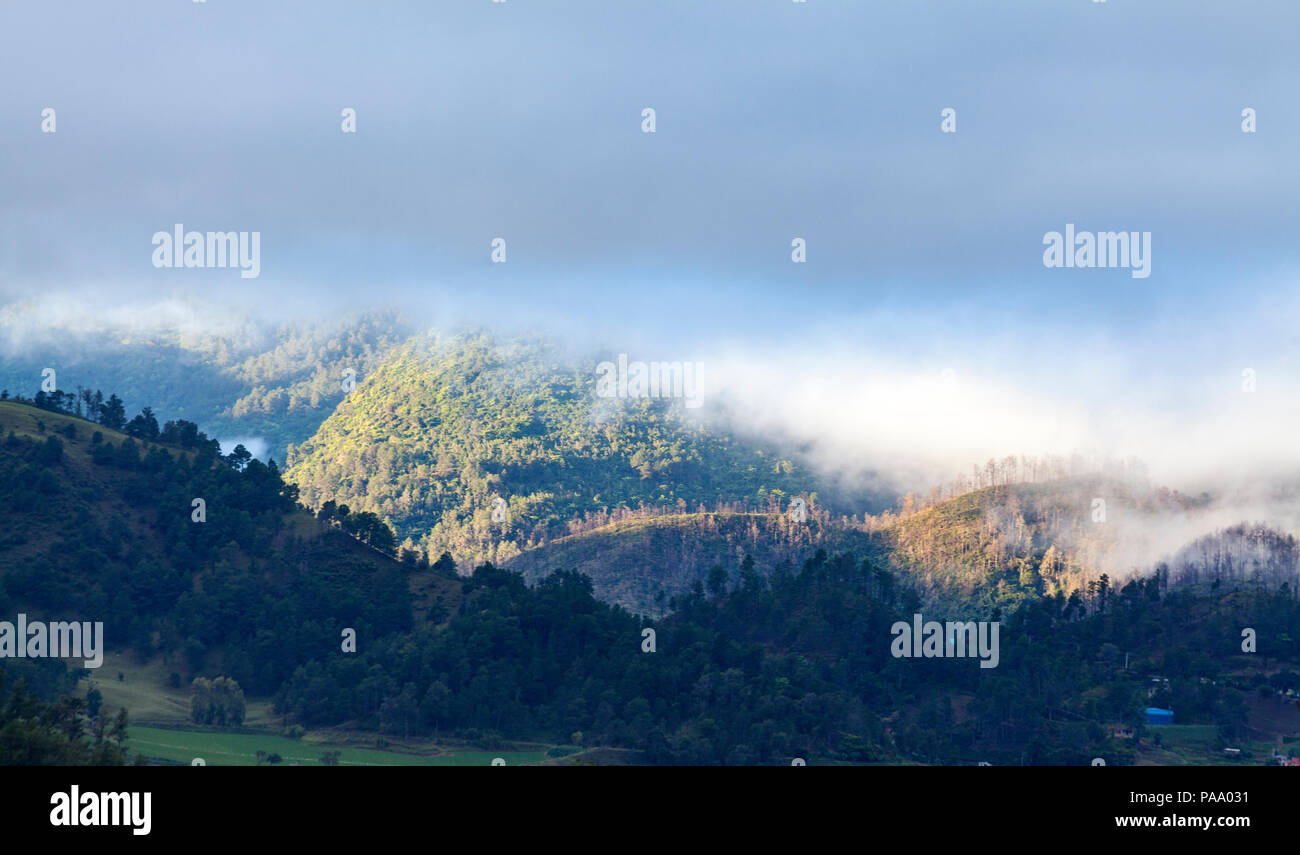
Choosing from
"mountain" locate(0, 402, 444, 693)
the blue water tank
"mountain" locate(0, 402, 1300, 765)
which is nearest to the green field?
"mountain" locate(0, 402, 1300, 765)

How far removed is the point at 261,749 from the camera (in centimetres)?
11225

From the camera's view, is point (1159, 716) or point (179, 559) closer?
point (1159, 716)

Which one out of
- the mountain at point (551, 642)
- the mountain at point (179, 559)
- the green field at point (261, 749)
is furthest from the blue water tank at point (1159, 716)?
the mountain at point (179, 559)

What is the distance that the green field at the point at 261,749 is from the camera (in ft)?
346

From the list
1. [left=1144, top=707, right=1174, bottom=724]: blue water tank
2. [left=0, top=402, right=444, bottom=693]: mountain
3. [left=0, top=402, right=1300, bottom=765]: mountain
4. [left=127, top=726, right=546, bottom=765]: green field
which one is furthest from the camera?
[left=1144, top=707, right=1174, bottom=724]: blue water tank

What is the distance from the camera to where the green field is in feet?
346

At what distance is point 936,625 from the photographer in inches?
6403

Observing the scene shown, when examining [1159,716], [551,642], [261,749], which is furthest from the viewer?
[1159,716]

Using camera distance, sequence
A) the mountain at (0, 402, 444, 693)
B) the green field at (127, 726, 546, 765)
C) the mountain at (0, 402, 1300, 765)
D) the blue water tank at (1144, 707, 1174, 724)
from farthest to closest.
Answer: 1. the blue water tank at (1144, 707, 1174, 724)
2. the mountain at (0, 402, 444, 693)
3. the mountain at (0, 402, 1300, 765)
4. the green field at (127, 726, 546, 765)

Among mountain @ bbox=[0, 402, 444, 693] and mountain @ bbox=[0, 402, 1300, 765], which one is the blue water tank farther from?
mountain @ bbox=[0, 402, 444, 693]

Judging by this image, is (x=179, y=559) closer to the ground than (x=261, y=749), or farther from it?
farther from it

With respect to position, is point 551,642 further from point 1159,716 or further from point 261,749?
point 1159,716

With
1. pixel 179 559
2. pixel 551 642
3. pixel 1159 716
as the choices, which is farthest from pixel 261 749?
pixel 1159 716
